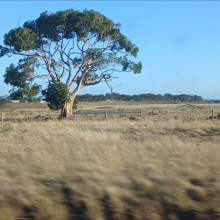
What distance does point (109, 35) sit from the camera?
36.8m

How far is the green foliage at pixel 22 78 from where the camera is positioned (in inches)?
1300

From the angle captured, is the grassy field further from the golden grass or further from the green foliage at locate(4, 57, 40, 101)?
the green foliage at locate(4, 57, 40, 101)

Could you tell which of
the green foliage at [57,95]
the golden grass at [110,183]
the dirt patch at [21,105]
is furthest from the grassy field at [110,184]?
the dirt patch at [21,105]

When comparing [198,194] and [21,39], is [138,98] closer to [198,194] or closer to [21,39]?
[21,39]

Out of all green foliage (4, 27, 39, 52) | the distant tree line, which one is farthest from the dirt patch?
green foliage (4, 27, 39, 52)

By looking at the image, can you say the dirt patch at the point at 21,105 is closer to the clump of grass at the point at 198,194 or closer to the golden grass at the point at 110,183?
the golden grass at the point at 110,183

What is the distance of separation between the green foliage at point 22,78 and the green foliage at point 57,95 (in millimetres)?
1620

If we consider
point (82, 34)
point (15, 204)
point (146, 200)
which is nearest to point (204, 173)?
point (146, 200)

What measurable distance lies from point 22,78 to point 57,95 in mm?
3327

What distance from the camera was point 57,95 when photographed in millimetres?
33688

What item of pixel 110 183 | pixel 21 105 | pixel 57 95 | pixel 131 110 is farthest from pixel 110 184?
pixel 21 105

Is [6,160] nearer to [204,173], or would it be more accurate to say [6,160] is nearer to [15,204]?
[15,204]

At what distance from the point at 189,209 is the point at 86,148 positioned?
4601 mm

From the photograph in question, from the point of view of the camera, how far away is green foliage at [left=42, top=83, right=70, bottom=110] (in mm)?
33750
